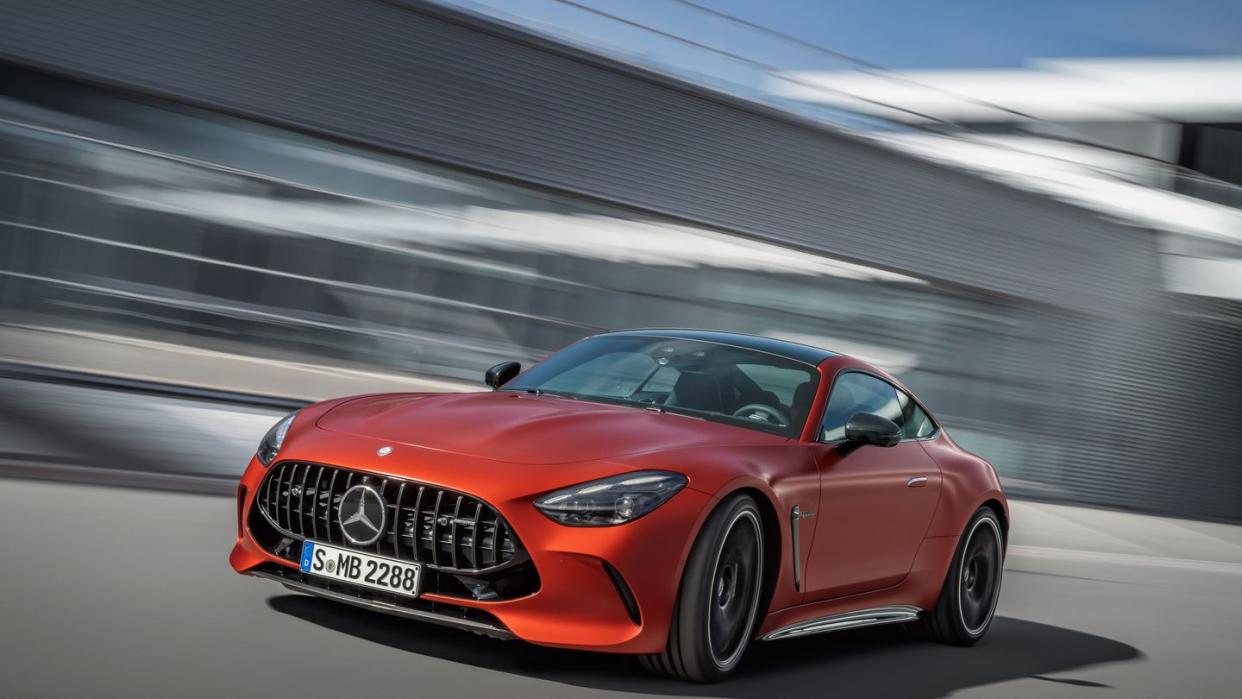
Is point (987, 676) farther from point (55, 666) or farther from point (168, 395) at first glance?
Result: point (168, 395)

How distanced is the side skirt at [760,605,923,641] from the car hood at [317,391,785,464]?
0.73m

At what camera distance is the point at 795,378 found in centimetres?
625

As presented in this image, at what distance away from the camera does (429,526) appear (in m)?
4.73

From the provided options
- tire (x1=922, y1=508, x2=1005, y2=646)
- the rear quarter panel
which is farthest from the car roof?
tire (x1=922, y1=508, x2=1005, y2=646)

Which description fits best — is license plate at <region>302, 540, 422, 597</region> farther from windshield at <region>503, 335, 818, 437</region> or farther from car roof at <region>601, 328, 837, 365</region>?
car roof at <region>601, 328, 837, 365</region>

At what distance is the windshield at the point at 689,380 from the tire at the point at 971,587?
4.98 feet

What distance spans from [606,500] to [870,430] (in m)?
1.60

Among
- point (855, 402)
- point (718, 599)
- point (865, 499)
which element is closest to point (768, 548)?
point (718, 599)

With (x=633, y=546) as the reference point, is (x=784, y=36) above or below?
above

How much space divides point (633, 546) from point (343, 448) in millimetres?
1107

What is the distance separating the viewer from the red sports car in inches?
185

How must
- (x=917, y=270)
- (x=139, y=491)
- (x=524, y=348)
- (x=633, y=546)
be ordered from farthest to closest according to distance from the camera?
(x=917, y=270) < (x=524, y=348) < (x=139, y=491) < (x=633, y=546)

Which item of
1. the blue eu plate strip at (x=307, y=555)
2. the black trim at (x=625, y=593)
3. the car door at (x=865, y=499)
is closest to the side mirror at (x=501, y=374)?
the car door at (x=865, y=499)

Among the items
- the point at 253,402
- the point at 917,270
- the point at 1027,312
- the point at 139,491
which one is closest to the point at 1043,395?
the point at 1027,312
